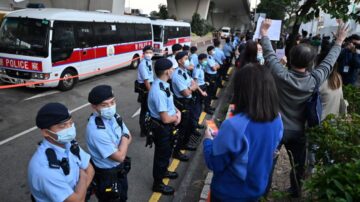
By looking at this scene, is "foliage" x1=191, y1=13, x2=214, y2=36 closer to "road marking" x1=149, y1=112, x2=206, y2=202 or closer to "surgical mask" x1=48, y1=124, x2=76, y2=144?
"road marking" x1=149, y1=112, x2=206, y2=202

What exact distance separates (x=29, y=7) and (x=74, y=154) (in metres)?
10.1

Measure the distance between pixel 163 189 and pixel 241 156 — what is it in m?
2.62

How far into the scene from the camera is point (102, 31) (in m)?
12.4

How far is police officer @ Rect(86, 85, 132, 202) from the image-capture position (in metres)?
2.86

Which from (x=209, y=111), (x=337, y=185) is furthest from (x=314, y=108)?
(x=209, y=111)

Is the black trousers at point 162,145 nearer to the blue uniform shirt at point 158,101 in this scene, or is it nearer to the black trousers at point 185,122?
the blue uniform shirt at point 158,101

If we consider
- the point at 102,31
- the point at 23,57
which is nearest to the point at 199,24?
the point at 102,31

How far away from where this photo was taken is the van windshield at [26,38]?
30.6ft

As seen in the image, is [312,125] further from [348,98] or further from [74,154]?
[74,154]

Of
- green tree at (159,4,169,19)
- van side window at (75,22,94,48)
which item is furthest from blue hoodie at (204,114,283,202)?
green tree at (159,4,169,19)

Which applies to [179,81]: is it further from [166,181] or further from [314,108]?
[314,108]

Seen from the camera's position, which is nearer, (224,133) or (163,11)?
(224,133)

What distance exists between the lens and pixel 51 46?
9422 mm

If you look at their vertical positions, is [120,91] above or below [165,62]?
below
